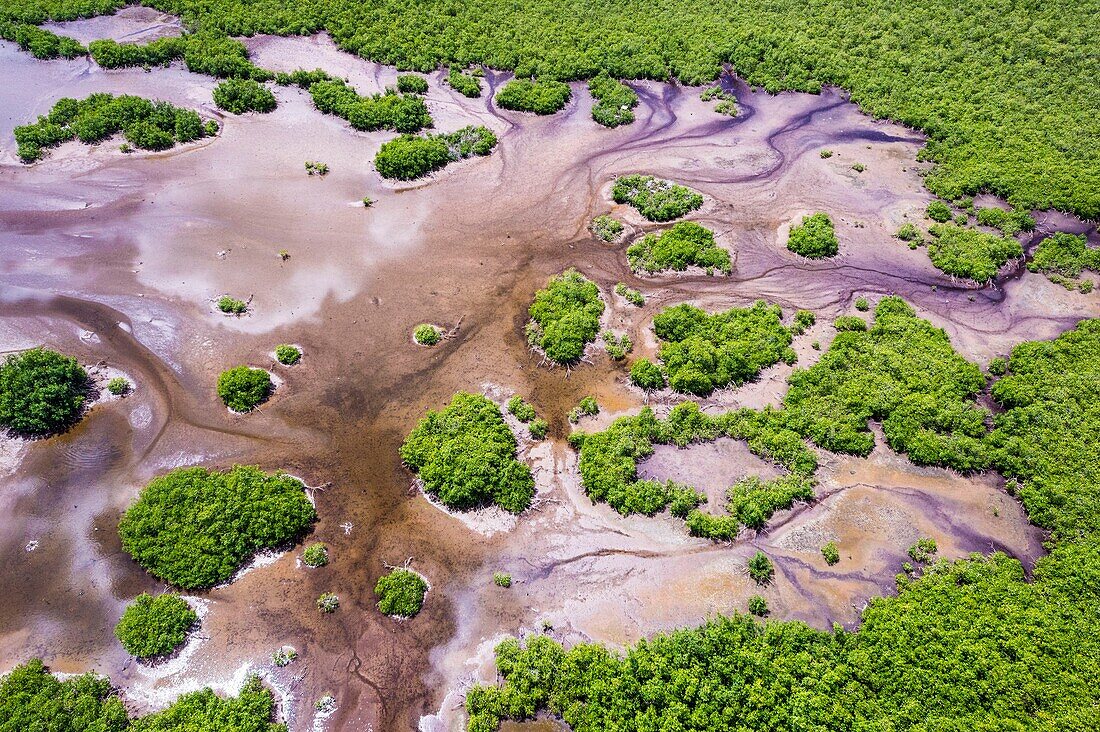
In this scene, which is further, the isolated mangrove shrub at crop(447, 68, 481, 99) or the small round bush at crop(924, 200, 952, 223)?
the isolated mangrove shrub at crop(447, 68, 481, 99)

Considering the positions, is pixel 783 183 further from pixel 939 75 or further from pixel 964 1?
pixel 964 1

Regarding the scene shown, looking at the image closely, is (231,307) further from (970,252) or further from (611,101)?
(970,252)

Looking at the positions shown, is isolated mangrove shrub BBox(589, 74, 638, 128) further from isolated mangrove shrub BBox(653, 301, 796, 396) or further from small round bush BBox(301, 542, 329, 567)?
small round bush BBox(301, 542, 329, 567)

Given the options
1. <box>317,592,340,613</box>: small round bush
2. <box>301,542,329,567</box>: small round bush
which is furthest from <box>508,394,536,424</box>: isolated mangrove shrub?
<box>317,592,340,613</box>: small round bush

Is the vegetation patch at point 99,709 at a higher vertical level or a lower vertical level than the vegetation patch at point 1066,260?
lower

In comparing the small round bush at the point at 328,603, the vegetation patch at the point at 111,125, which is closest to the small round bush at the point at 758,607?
the small round bush at the point at 328,603

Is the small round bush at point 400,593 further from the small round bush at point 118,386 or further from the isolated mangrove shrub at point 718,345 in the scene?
the small round bush at point 118,386

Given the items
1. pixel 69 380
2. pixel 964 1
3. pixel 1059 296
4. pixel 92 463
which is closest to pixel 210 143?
pixel 69 380
